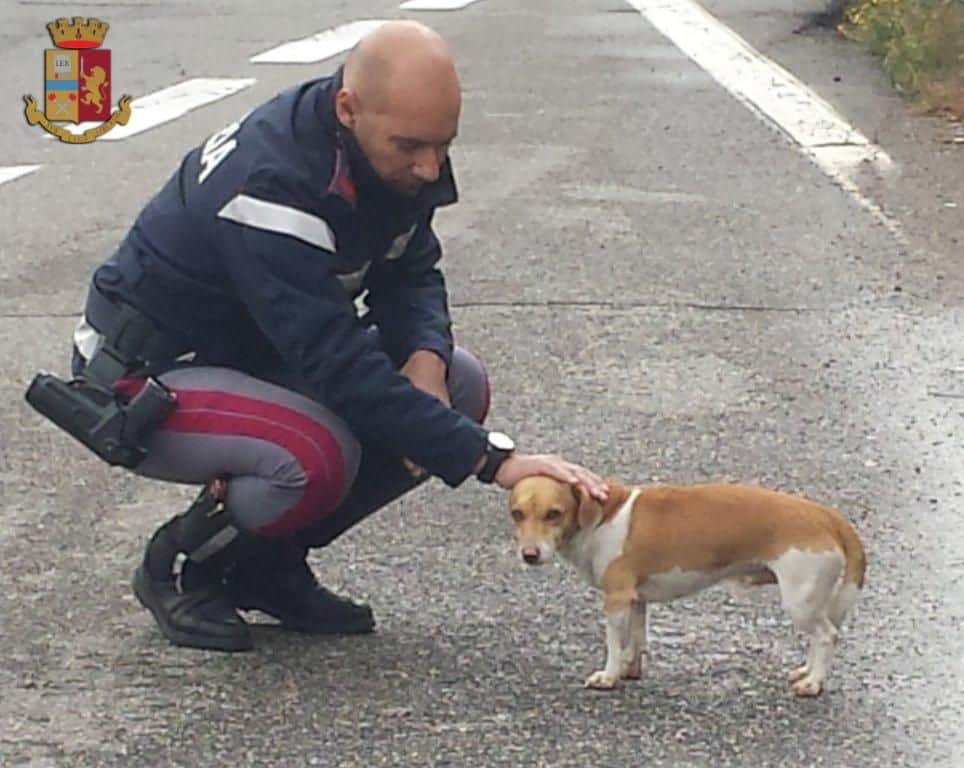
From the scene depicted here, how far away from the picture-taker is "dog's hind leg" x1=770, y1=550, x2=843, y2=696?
423 cm

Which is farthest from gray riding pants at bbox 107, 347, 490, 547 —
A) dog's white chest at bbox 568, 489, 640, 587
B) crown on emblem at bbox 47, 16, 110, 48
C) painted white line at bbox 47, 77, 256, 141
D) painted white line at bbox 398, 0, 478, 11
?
painted white line at bbox 398, 0, 478, 11

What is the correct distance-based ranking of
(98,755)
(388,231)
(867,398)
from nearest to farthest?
(98,755)
(388,231)
(867,398)

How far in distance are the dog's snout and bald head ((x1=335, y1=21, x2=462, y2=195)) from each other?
2.28ft

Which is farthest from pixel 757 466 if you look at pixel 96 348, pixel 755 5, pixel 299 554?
pixel 755 5

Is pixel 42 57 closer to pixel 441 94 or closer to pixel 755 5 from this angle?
pixel 755 5

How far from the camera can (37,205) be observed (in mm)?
9742

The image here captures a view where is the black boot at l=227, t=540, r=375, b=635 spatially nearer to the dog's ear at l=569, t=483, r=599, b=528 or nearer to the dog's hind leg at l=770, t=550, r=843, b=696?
the dog's ear at l=569, t=483, r=599, b=528

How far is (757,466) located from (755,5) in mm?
12071

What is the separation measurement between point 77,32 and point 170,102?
4323mm

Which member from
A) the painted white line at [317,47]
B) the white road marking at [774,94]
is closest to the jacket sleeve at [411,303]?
the white road marking at [774,94]

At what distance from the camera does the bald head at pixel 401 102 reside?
4.11m

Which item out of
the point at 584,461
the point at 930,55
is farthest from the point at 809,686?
the point at 930,55

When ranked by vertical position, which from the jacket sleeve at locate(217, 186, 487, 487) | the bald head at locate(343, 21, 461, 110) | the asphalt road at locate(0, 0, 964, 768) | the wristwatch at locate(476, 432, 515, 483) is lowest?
the asphalt road at locate(0, 0, 964, 768)

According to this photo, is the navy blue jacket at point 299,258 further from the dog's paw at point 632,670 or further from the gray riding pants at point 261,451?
the dog's paw at point 632,670
